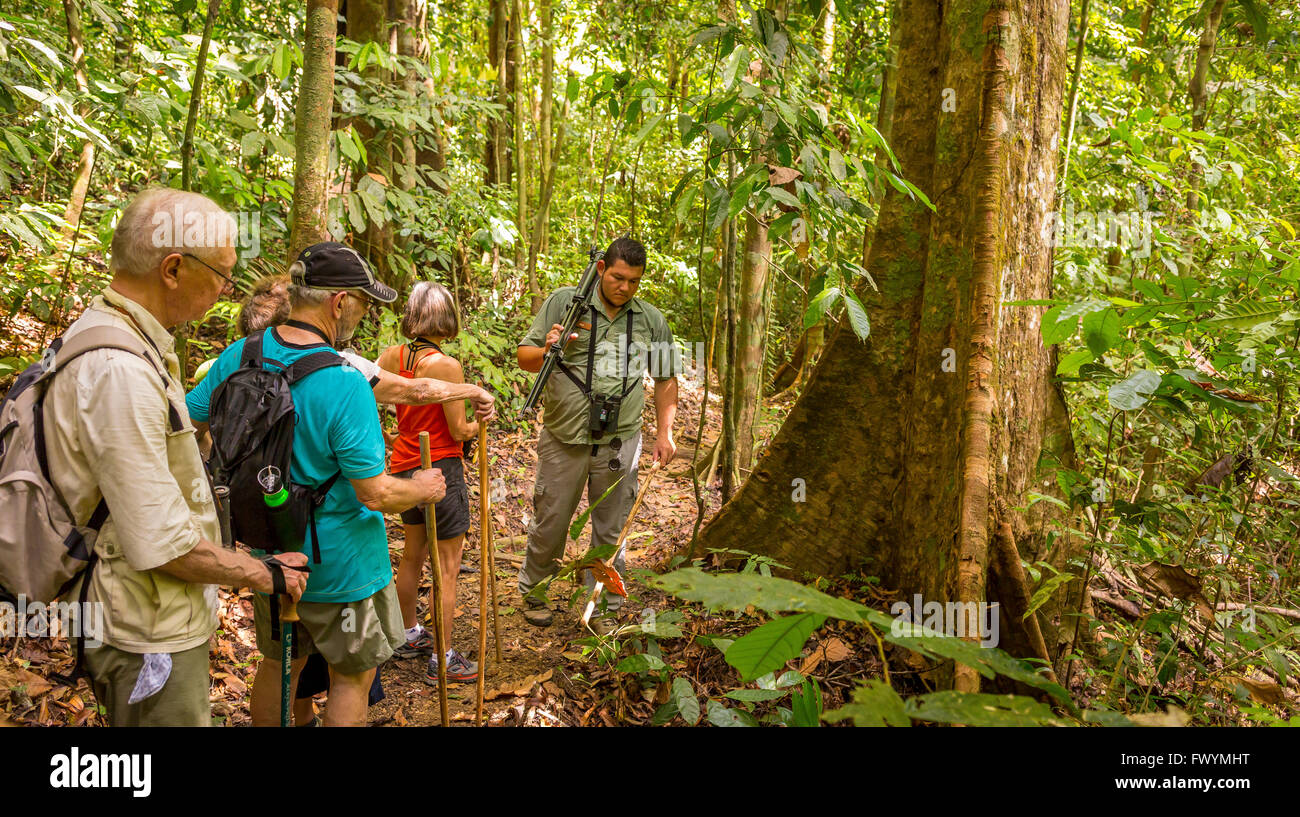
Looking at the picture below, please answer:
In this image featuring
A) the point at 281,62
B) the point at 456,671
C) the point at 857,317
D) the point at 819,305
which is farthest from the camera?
the point at 281,62

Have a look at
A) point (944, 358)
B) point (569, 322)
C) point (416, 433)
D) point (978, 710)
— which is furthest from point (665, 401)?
point (978, 710)

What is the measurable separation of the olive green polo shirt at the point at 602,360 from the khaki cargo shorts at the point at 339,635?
181cm

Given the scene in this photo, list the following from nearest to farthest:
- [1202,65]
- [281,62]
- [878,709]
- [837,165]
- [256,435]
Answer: [878,709]
[256,435]
[837,165]
[281,62]
[1202,65]

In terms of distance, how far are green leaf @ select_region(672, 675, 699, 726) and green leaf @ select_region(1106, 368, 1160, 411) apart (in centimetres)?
184

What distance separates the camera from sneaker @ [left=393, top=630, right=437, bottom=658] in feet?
13.0

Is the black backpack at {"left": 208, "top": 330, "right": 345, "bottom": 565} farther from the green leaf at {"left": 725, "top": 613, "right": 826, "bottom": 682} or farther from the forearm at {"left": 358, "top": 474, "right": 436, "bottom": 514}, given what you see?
the green leaf at {"left": 725, "top": 613, "right": 826, "bottom": 682}

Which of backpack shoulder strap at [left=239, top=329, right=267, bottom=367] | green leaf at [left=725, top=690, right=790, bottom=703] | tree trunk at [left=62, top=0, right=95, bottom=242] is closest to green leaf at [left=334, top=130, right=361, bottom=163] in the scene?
tree trunk at [left=62, top=0, right=95, bottom=242]

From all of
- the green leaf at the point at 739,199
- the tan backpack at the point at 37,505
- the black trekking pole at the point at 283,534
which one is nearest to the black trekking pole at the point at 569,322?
the green leaf at the point at 739,199

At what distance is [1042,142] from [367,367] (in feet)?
10.8

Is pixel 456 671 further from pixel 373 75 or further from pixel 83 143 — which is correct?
pixel 373 75

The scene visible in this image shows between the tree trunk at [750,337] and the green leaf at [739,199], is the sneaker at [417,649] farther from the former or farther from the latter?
the tree trunk at [750,337]

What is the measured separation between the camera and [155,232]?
1.87 metres

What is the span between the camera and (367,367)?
3119 millimetres

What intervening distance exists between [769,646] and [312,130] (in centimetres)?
333
